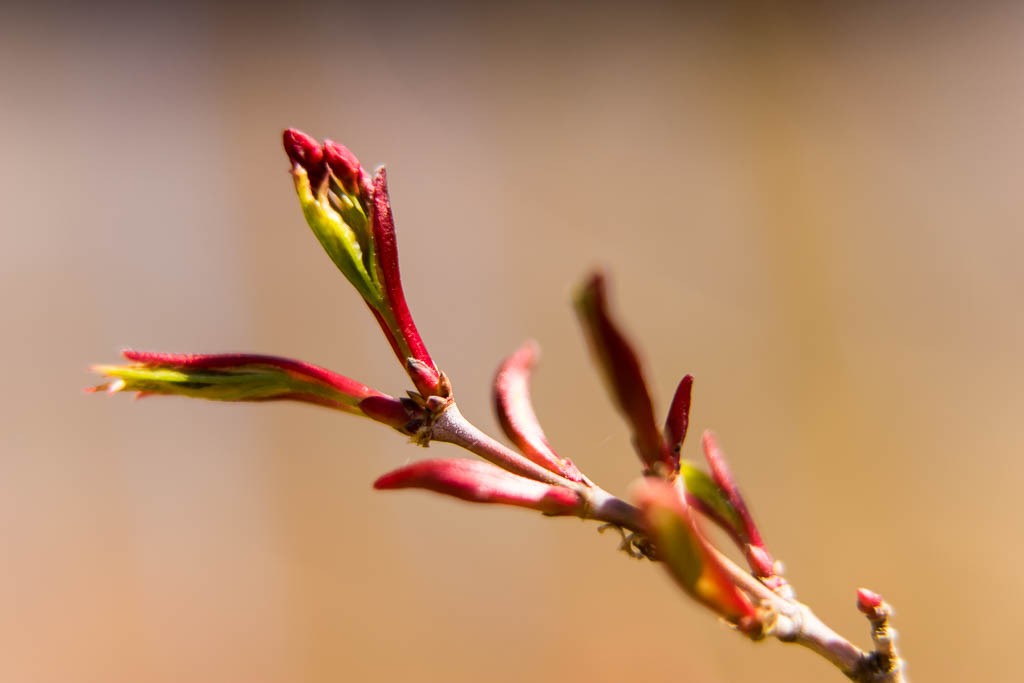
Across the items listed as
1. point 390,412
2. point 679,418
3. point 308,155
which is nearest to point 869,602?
point 679,418

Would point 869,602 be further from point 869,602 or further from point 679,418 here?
point 679,418

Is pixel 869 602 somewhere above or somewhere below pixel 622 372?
below

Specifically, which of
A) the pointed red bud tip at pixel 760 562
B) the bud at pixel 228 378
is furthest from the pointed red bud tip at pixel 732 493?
the bud at pixel 228 378

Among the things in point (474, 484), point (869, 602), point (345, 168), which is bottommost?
point (869, 602)

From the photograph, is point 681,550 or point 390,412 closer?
point 681,550

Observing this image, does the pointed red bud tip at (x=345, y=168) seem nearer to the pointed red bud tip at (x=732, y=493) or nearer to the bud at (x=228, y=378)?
the bud at (x=228, y=378)

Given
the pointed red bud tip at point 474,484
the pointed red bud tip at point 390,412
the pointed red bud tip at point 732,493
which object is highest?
the pointed red bud tip at point 390,412
